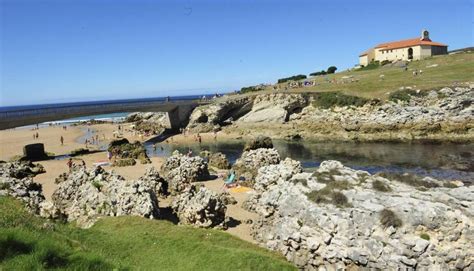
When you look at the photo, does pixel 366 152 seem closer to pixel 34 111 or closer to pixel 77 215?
pixel 77 215

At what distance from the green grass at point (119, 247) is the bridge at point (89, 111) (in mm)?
40789

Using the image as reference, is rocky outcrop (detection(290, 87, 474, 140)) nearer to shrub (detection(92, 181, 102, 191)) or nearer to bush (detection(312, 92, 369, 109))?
bush (detection(312, 92, 369, 109))

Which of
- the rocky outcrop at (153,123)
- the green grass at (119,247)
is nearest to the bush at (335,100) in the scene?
the rocky outcrop at (153,123)

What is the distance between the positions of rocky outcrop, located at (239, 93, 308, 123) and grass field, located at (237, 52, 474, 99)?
20.7 ft

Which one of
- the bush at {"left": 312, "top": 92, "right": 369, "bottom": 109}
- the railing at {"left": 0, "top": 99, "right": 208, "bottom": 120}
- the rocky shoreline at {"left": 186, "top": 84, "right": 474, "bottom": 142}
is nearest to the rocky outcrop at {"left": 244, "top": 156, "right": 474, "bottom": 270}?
the rocky shoreline at {"left": 186, "top": 84, "right": 474, "bottom": 142}

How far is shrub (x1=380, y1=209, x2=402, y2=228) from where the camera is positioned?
1738cm

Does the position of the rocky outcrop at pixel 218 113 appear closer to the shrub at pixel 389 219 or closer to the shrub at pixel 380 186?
the shrub at pixel 380 186

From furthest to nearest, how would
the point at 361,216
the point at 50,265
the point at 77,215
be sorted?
the point at 77,215, the point at 361,216, the point at 50,265

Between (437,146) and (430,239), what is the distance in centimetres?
4056

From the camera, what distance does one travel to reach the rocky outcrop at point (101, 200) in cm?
2366

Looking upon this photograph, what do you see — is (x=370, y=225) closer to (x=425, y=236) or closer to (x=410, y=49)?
(x=425, y=236)

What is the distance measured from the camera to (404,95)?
231 feet

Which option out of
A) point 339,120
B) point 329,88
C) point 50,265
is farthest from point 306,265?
point 329,88

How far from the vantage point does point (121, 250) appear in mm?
16625
